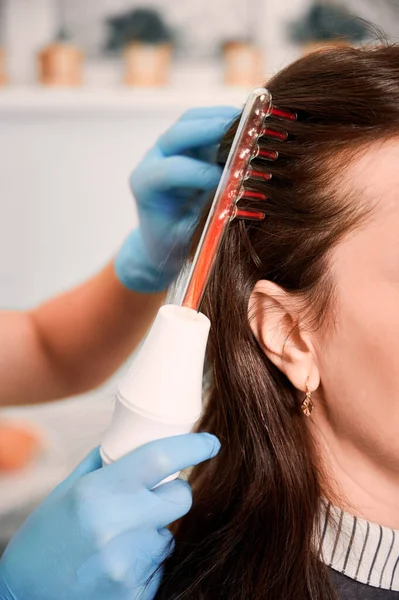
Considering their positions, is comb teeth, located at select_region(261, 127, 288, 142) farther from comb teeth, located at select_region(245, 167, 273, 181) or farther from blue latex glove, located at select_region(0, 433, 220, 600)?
blue latex glove, located at select_region(0, 433, 220, 600)

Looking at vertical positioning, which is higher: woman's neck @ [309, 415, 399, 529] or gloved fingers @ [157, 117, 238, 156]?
gloved fingers @ [157, 117, 238, 156]

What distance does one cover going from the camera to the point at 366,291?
684mm

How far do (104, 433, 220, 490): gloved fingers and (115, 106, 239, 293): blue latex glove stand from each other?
1.05ft

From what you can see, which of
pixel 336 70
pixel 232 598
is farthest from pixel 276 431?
pixel 336 70

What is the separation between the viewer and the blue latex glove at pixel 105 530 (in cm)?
61

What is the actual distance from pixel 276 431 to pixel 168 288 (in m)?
0.27

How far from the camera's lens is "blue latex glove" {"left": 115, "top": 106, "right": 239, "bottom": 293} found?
87 cm

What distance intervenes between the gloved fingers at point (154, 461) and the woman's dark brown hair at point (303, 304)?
157mm

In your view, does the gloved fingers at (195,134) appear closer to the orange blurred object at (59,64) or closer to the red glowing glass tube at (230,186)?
the red glowing glass tube at (230,186)

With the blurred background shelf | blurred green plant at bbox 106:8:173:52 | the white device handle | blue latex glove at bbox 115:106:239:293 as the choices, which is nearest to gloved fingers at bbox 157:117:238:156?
blue latex glove at bbox 115:106:239:293

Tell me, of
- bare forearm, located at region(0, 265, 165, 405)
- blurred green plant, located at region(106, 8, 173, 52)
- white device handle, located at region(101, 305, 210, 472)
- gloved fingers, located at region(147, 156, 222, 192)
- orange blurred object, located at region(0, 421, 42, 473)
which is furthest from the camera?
blurred green plant, located at region(106, 8, 173, 52)

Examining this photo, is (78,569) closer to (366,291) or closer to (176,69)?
(366,291)

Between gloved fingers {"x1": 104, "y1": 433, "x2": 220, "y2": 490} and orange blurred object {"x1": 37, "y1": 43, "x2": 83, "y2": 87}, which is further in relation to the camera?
orange blurred object {"x1": 37, "y1": 43, "x2": 83, "y2": 87}

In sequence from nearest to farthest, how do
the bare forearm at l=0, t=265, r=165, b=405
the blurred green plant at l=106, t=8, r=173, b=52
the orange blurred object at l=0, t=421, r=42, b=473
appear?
the bare forearm at l=0, t=265, r=165, b=405 → the orange blurred object at l=0, t=421, r=42, b=473 → the blurred green plant at l=106, t=8, r=173, b=52
